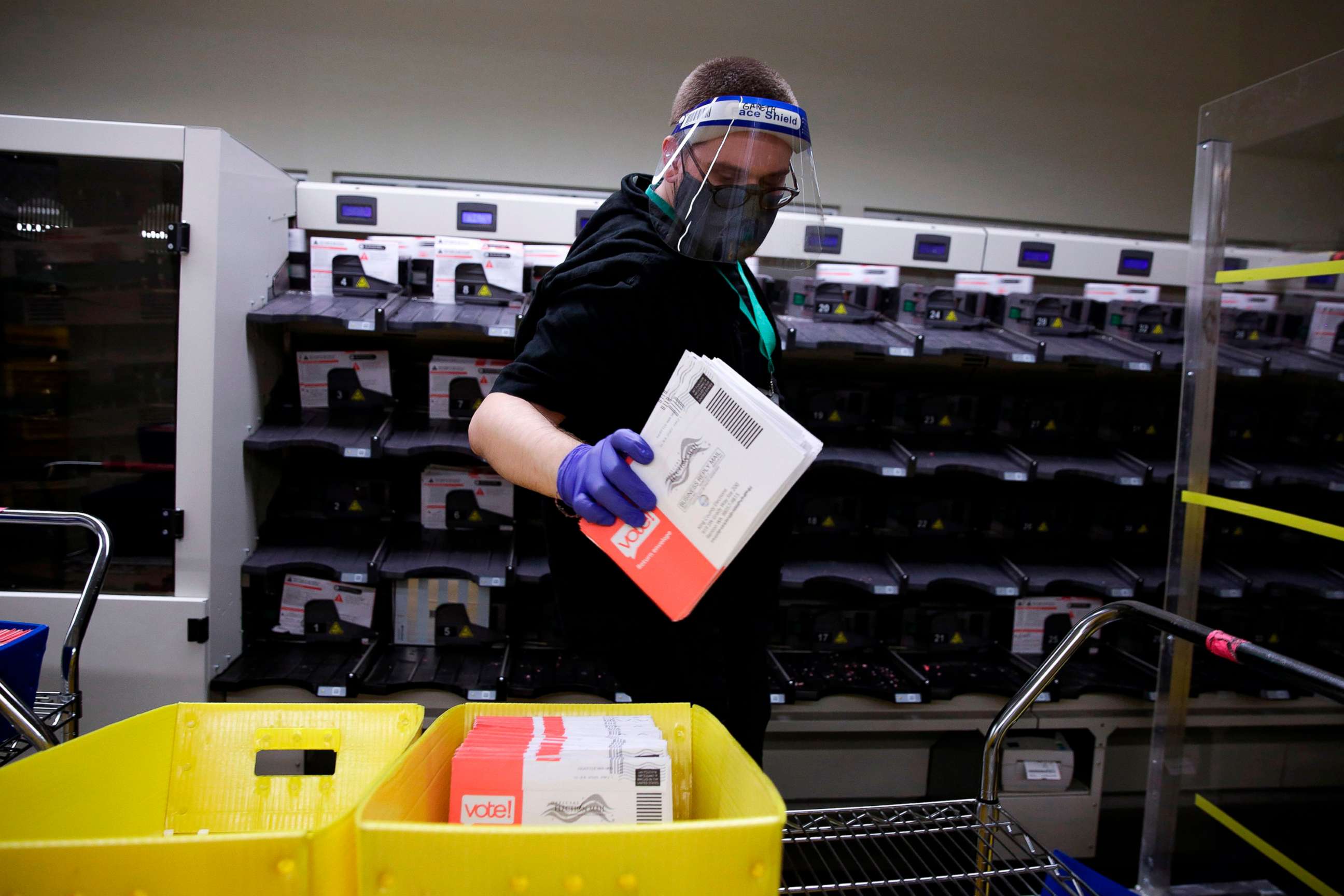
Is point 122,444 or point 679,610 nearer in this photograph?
point 679,610

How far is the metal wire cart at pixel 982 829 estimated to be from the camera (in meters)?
0.89

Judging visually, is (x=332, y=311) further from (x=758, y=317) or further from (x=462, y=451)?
(x=758, y=317)

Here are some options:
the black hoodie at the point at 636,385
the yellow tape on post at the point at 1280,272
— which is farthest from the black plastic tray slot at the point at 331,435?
the yellow tape on post at the point at 1280,272

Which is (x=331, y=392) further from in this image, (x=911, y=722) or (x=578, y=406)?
(x=911, y=722)

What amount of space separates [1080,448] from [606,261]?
274cm

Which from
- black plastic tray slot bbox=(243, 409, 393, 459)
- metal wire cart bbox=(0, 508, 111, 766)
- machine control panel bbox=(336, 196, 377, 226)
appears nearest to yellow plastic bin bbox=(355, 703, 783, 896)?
metal wire cart bbox=(0, 508, 111, 766)

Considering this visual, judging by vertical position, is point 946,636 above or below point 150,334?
below

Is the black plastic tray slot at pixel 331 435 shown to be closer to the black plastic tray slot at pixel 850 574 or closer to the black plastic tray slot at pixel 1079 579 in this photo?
the black plastic tray slot at pixel 850 574

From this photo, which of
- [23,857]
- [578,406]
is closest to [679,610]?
[578,406]

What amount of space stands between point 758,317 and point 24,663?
1866 millimetres

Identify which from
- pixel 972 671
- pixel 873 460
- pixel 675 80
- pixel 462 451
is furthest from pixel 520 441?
pixel 675 80

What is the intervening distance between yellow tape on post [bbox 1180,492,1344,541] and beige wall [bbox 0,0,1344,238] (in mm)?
2663

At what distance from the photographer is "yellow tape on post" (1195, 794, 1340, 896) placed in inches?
78.1

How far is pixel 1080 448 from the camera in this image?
10.3 feet
